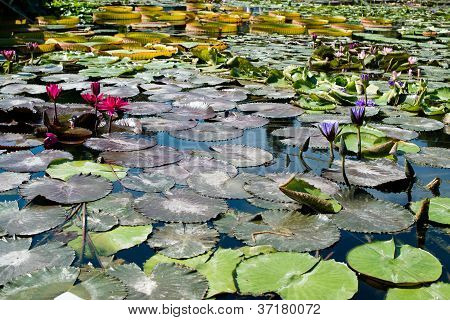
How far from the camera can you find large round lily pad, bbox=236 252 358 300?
1118 mm

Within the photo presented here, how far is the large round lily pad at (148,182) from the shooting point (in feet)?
5.33

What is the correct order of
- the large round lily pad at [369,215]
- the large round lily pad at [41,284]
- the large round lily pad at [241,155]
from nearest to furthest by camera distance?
the large round lily pad at [41,284] → the large round lily pad at [369,215] → the large round lily pad at [241,155]

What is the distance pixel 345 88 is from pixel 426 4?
13338 millimetres

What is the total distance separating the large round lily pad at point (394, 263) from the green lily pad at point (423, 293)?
19 millimetres

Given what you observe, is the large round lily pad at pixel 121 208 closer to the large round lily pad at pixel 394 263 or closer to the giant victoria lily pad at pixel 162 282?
the giant victoria lily pad at pixel 162 282

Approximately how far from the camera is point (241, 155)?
6.50ft

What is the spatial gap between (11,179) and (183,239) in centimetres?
77

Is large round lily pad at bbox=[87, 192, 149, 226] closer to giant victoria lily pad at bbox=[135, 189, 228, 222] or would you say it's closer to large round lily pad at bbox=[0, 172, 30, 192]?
giant victoria lily pad at bbox=[135, 189, 228, 222]

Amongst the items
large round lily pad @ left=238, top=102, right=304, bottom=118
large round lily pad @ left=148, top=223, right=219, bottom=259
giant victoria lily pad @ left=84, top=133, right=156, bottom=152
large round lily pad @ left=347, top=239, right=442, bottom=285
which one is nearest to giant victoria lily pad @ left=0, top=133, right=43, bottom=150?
giant victoria lily pad @ left=84, top=133, right=156, bottom=152

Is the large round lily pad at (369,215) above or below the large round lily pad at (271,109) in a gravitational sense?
below

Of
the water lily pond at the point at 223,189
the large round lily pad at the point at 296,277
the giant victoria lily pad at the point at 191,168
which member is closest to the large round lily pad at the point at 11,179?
the water lily pond at the point at 223,189

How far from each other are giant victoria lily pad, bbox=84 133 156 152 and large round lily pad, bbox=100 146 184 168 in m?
0.04

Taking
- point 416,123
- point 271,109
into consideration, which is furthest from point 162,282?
point 416,123

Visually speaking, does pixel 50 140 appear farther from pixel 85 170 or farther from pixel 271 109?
pixel 271 109
